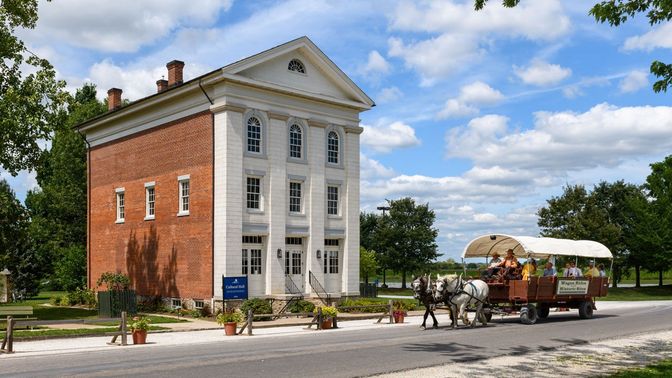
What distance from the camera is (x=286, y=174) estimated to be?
32.9m

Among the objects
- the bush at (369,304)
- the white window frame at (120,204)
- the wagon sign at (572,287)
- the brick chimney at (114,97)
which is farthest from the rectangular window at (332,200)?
the brick chimney at (114,97)

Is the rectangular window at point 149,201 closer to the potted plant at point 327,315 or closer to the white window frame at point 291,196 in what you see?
the white window frame at point 291,196

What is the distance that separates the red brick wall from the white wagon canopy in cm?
1161

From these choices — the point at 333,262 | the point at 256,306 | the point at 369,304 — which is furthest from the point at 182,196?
A: the point at 369,304

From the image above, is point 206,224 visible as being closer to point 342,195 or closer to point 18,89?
point 342,195

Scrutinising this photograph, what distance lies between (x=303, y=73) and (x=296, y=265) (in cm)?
903

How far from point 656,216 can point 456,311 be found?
41.7 m

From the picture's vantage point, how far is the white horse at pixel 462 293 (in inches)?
883

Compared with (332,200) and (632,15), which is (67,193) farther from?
(632,15)

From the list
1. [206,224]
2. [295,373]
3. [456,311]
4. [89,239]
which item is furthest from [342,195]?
[295,373]

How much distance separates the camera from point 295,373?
1323 cm

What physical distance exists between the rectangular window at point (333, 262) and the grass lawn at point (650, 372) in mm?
22178

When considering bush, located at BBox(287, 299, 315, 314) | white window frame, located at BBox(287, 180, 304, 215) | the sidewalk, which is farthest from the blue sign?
white window frame, located at BBox(287, 180, 304, 215)

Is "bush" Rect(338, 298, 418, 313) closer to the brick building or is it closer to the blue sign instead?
the brick building
